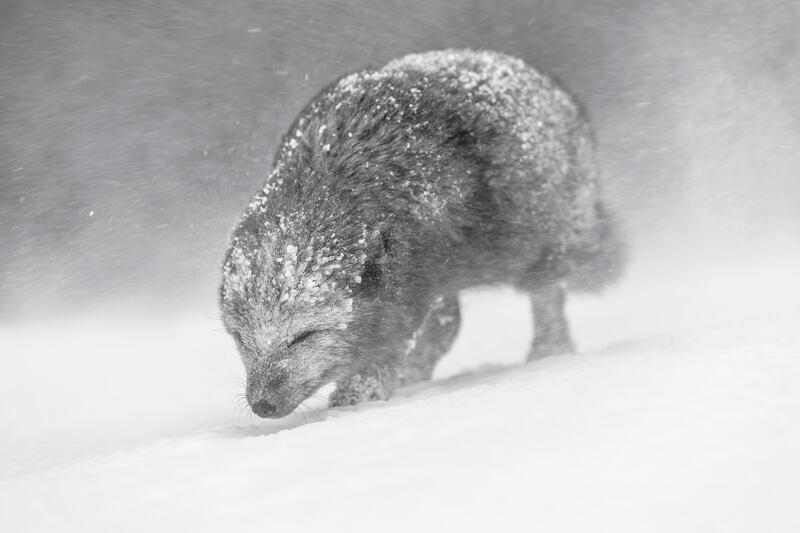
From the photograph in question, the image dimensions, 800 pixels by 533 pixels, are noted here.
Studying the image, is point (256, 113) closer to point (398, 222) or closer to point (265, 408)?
point (398, 222)

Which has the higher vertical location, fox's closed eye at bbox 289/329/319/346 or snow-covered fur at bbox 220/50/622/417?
snow-covered fur at bbox 220/50/622/417

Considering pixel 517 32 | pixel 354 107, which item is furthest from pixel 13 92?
pixel 354 107

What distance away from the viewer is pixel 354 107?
4266 mm

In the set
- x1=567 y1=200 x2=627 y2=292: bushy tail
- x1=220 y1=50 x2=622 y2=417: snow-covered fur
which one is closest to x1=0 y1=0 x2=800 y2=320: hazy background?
x1=567 y1=200 x2=627 y2=292: bushy tail

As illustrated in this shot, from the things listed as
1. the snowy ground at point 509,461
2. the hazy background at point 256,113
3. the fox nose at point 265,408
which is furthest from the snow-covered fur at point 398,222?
the hazy background at point 256,113

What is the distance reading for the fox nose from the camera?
345cm

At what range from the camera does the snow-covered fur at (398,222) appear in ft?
11.8

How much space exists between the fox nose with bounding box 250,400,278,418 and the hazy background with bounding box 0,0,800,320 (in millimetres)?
5879

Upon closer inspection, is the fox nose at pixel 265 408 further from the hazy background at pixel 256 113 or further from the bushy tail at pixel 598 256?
the hazy background at pixel 256 113

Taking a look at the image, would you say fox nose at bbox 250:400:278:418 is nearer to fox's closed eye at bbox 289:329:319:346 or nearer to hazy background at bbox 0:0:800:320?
fox's closed eye at bbox 289:329:319:346

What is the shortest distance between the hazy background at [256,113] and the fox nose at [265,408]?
588 cm

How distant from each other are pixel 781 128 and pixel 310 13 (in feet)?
21.4

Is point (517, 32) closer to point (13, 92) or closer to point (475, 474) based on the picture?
point (13, 92)

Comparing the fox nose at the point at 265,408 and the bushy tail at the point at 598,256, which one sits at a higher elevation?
the bushy tail at the point at 598,256
